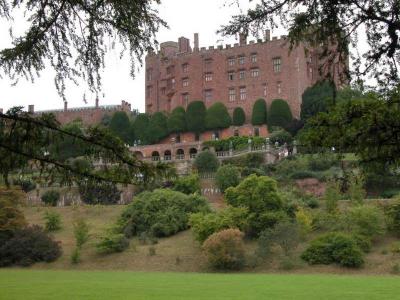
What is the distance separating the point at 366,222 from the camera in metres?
28.3

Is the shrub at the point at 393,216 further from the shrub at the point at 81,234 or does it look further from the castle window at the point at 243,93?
the castle window at the point at 243,93

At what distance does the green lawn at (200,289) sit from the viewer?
A: 52.5ft

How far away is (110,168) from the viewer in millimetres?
8188

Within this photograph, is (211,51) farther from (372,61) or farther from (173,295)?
(372,61)

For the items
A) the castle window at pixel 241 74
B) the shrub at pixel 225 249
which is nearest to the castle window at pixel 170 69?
the castle window at pixel 241 74

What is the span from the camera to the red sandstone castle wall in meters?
60.6

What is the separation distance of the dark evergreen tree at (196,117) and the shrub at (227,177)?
794 inches

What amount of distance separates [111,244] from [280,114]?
102 ft

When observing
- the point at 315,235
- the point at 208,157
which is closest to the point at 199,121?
the point at 208,157

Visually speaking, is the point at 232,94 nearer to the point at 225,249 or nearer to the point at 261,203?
the point at 261,203

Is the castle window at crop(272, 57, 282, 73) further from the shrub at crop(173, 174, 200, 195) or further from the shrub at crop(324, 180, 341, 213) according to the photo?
the shrub at crop(324, 180, 341, 213)

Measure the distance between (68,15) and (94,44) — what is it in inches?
18.3

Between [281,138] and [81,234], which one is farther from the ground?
[281,138]

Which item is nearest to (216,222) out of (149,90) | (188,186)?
(188,186)
